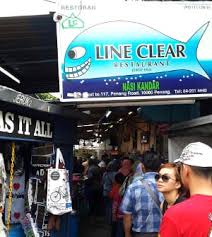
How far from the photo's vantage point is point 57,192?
6133 millimetres

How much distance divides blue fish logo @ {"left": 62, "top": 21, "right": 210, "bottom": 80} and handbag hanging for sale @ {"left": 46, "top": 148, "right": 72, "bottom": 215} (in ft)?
4.03

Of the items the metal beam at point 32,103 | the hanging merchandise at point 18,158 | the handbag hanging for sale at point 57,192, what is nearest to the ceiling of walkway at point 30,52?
the metal beam at point 32,103

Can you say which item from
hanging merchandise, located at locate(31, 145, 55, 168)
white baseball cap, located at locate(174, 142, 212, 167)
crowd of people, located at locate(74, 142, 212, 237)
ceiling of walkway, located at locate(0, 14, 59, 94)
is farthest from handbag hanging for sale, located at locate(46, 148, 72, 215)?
white baseball cap, located at locate(174, 142, 212, 167)

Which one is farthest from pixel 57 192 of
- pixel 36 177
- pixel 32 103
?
pixel 32 103

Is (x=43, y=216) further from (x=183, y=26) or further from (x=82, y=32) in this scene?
(x=183, y=26)

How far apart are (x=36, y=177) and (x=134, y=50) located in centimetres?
209

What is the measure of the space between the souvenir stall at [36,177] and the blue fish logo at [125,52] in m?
0.72

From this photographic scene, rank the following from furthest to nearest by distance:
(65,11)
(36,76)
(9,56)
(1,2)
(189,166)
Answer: (36,76)
(9,56)
(65,11)
(1,2)
(189,166)

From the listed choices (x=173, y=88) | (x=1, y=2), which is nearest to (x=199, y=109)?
(x=173, y=88)

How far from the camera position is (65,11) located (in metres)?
6.25

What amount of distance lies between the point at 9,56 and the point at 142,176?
3022 millimetres

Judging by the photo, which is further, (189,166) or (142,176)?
(142,176)

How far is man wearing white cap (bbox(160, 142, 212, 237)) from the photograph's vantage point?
271cm

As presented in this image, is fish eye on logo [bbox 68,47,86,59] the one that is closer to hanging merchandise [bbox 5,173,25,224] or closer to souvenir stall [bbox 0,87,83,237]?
souvenir stall [bbox 0,87,83,237]
